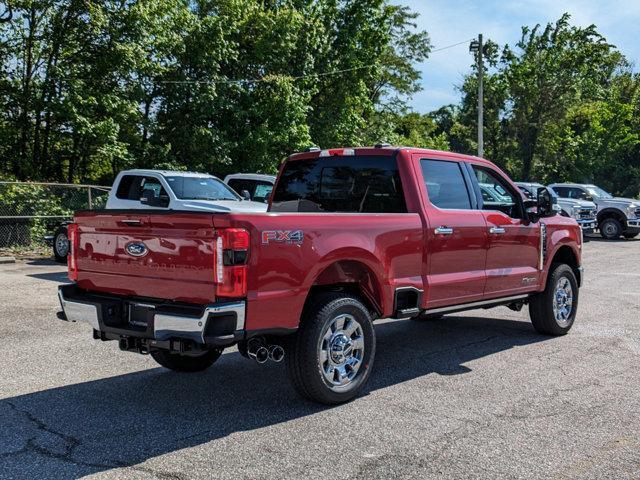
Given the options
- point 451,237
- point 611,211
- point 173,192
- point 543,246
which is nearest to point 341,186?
point 451,237

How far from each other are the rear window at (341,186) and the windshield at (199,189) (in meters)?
6.63

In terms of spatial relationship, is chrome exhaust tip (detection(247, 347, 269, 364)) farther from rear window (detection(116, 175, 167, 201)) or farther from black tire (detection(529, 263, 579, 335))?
rear window (detection(116, 175, 167, 201))

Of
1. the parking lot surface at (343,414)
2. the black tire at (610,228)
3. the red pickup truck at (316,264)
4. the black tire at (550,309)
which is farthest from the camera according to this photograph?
the black tire at (610,228)

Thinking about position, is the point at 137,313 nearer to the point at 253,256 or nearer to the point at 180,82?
the point at 253,256

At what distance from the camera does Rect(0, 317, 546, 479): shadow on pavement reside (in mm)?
4016

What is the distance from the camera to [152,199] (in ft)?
39.0

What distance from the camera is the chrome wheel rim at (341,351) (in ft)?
16.2

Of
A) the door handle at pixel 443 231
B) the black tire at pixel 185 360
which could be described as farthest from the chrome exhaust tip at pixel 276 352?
the door handle at pixel 443 231

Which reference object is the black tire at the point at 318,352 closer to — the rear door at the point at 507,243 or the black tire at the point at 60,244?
the rear door at the point at 507,243

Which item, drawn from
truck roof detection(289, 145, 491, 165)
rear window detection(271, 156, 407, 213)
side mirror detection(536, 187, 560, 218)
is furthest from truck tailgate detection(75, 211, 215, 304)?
side mirror detection(536, 187, 560, 218)

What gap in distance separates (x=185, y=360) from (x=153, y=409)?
102 centimetres

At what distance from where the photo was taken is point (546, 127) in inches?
1704

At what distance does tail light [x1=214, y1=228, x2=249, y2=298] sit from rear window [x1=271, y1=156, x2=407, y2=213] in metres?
1.94

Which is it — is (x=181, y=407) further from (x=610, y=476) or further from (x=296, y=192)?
(x=610, y=476)
